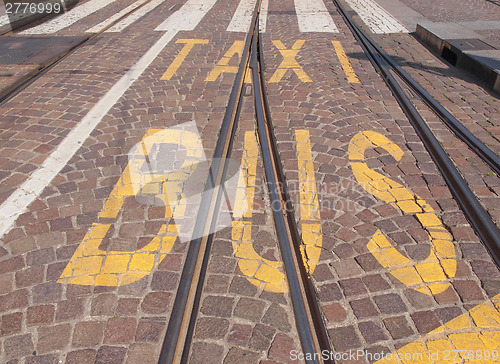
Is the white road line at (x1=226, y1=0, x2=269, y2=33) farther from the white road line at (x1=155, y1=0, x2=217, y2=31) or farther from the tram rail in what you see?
the tram rail

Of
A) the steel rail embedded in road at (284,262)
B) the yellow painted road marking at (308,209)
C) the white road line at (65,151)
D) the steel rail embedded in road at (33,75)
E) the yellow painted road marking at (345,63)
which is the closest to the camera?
the steel rail embedded in road at (284,262)

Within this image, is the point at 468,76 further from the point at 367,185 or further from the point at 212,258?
the point at 212,258

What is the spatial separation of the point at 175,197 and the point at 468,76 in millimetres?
5485

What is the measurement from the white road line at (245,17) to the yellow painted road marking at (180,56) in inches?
42.4

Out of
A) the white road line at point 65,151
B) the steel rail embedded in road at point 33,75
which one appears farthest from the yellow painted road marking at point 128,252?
the steel rail embedded in road at point 33,75

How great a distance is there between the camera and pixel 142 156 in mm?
4715

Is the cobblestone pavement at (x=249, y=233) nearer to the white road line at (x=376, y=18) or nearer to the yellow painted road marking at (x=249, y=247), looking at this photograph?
the yellow painted road marking at (x=249, y=247)

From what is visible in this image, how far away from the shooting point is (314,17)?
10.6 metres

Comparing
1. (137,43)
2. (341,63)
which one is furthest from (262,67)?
(137,43)

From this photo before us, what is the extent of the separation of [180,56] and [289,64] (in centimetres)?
209

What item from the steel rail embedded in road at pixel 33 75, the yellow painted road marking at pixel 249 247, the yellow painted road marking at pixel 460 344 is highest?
the steel rail embedded in road at pixel 33 75

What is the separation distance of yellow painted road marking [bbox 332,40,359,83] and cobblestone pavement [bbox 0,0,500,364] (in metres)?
0.18

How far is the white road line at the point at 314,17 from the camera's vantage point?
9586mm

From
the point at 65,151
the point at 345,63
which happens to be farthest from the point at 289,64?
the point at 65,151
